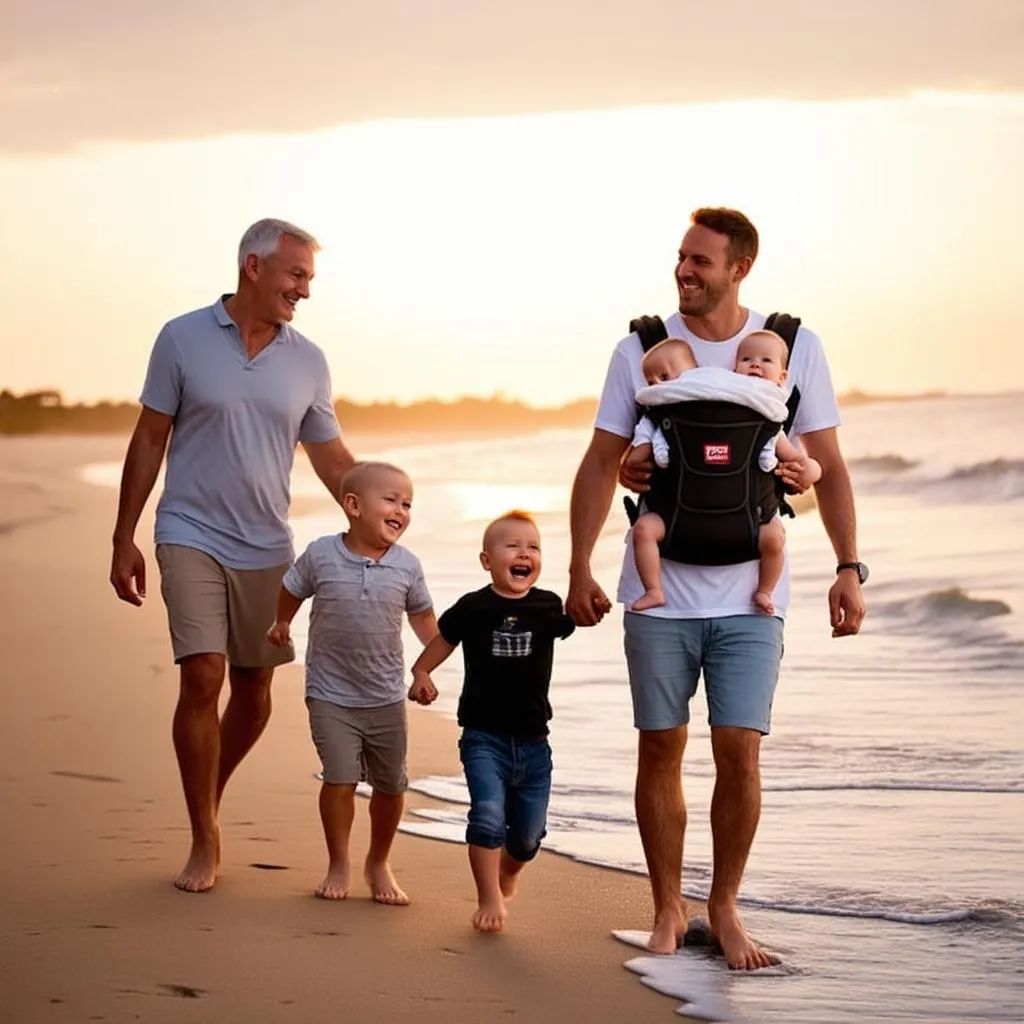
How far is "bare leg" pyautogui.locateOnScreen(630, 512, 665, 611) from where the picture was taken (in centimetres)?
499

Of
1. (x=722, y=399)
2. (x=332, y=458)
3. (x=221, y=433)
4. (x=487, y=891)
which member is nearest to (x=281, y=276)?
(x=221, y=433)

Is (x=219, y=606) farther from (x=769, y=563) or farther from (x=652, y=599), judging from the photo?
(x=769, y=563)

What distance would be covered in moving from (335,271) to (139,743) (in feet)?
47.9

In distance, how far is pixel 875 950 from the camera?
5.10m

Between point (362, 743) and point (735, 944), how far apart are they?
130 centimetres

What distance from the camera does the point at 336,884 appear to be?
553 centimetres

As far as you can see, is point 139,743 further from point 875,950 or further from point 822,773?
point 875,950

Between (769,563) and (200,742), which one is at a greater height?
(769,563)

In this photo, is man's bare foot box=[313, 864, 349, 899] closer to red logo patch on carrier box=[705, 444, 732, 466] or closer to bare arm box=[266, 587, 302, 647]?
bare arm box=[266, 587, 302, 647]

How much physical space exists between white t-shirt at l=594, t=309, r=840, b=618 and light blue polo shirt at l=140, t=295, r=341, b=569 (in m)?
1.14

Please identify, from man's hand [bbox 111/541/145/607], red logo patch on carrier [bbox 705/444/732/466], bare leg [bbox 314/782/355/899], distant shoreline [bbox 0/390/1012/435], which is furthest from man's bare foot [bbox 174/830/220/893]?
distant shoreline [bbox 0/390/1012/435]

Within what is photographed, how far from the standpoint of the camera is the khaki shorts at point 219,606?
18.7 feet

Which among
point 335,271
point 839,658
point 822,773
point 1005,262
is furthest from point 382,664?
point 1005,262

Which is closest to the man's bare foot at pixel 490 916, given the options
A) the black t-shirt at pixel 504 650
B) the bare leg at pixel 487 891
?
the bare leg at pixel 487 891
